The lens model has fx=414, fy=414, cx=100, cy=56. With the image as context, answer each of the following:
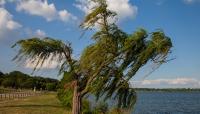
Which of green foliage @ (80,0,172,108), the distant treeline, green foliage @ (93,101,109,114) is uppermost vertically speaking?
the distant treeline

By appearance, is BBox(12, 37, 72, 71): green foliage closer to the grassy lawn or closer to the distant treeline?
the grassy lawn

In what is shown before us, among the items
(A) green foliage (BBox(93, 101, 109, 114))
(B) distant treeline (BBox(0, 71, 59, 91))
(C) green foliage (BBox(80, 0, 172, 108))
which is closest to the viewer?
(C) green foliage (BBox(80, 0, 172, 108))

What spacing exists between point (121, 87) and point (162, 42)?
9.74ft

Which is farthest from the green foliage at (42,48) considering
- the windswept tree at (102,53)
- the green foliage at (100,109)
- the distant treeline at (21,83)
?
the distant treeline at (21,83)

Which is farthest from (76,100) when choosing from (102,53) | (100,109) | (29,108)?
(29,108)

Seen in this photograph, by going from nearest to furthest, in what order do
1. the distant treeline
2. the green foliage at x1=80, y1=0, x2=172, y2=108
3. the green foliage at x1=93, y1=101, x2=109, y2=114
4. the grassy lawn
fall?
the green foliage at x1=80, y1=0, x2=172, y2=108 < the green foliage at x1=93, y1=101, x2=109, y2=114 < the grassy lawn < the distant treeline

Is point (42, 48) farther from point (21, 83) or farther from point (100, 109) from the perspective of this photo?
point (21, 83)

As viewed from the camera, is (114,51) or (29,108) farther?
(29,108)

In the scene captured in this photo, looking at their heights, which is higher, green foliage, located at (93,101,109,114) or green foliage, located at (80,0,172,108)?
green foliage, located at (80,0,172,108)

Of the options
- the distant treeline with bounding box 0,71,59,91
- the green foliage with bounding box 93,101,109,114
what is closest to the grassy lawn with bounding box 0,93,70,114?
the green foliage with bounding box 93,101,109,114

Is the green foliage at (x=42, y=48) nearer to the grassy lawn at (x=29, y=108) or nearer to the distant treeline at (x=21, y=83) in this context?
the grassy lawn at (x=29, y=108)

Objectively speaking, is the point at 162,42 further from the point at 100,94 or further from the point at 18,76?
the point at 18,76

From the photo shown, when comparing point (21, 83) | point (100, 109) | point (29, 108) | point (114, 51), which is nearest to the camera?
point (114, 51)

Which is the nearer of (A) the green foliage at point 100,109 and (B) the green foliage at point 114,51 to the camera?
(B) the green foliage at point 114,51
